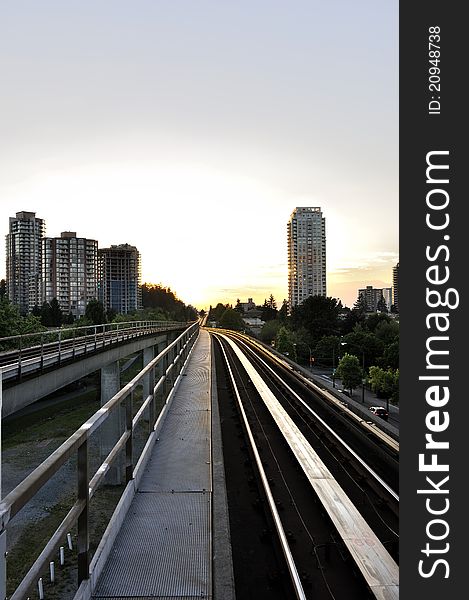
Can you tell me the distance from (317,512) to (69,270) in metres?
154

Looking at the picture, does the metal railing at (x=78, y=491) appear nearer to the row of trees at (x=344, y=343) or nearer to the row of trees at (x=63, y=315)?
the row of trees at (x=344, y=343)

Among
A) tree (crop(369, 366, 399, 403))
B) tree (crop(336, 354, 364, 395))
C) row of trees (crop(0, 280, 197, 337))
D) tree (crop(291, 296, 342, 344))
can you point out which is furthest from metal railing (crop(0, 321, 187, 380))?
tree (crop(291, 296, 342, 344))

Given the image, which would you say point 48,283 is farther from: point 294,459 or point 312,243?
point 294,459

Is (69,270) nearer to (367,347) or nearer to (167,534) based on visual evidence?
(367,347)

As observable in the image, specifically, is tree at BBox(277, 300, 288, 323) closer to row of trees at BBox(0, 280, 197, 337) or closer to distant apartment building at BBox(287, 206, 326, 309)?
row of trees at BBox(0, 280, 197, 337)

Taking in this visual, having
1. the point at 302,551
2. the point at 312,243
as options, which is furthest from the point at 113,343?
the point at 312,243

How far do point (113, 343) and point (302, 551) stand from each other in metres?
19.3

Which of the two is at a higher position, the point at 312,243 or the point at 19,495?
the point at 312,243

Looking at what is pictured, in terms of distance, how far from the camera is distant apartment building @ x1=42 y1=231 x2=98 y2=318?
148375 millimetres

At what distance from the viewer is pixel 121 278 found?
182 metres

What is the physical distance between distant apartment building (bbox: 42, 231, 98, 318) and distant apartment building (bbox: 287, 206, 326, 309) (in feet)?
265

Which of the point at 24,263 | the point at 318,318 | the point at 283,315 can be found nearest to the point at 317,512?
the point at 318,318

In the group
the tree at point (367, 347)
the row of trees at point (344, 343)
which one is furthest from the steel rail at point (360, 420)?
the tree at point (367, 347)

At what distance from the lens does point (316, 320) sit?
270ft
